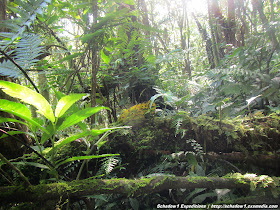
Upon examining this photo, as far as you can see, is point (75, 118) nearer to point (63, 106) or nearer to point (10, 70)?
point (63, 106)

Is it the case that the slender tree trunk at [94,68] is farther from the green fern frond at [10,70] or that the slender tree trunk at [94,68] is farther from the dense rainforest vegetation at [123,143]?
the green fern frond at [10,70]

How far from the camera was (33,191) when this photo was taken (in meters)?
0.94

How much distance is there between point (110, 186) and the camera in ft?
3.23

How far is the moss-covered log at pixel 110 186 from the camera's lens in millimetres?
928

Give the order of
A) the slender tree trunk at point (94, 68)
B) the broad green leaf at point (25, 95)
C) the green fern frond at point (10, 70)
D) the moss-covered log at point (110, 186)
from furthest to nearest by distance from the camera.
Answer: the slender tree trunk at point (94, 68), the green fern frond at point (10, 70), the moss-covered log at point (110, 186), the broad green leaf at point (25, 95)

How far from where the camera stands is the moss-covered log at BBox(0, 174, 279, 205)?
93 cm

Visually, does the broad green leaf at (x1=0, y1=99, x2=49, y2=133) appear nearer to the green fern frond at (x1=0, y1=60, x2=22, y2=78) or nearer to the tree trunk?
the green fern frond at (x1=0, y1=60, x2=22, y2=78)

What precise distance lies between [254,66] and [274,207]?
1659 mm

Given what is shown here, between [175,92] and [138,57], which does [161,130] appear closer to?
[175,92]

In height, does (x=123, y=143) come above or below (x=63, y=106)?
below

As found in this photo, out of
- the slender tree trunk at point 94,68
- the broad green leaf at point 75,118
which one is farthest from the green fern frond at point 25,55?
the broad green leaf at point 75,118

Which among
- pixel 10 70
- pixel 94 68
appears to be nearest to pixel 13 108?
pixel 10 70

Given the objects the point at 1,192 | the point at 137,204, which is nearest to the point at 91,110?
the point at 1,192

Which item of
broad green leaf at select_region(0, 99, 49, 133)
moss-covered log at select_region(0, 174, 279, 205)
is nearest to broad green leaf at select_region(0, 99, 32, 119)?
broad green leaf at select_region(0, 99, 49, 133)
